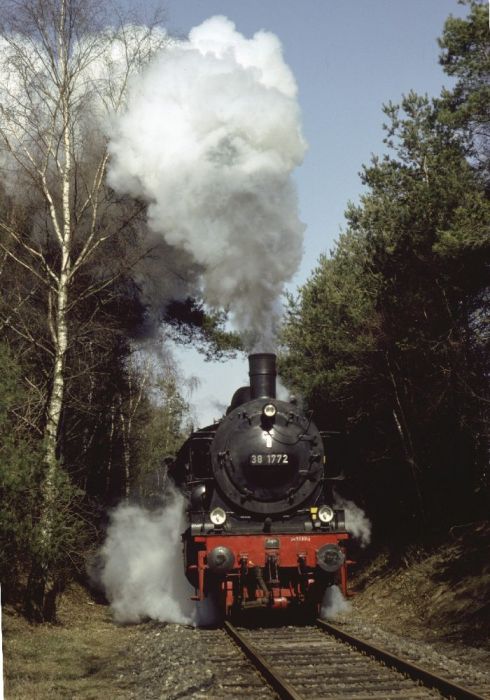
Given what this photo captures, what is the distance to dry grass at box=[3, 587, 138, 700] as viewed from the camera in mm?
6863

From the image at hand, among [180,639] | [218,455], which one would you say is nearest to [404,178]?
[218,455]

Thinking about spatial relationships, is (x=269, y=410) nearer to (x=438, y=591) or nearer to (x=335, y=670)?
(x=335, y=670)

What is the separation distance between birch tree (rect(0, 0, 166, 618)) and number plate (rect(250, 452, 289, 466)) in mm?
3139

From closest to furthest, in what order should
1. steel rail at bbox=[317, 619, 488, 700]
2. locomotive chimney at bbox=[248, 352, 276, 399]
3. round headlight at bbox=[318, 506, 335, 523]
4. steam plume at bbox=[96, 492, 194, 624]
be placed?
steel rail at bbox=[317, 619, 488, 700] → round headlight at bbox=[318, 506, 335, 523] → locomotive chimney at bbox=[248, 352, 276, 399] → steam plume at bbox=[96, 492, 194, 624]

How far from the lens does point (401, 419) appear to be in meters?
17.2

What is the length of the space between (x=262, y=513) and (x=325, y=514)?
867 mm

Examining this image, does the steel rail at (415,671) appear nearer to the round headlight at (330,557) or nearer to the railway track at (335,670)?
the railway track at (335,670)

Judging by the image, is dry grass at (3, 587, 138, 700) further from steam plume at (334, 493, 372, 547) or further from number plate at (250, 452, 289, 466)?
steam plume at (334, 493, 372, 547)

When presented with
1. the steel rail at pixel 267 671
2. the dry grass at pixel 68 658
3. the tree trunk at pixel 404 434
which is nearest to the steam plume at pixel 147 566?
the dry grass at pixel 68 658

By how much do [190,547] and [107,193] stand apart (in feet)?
21.0

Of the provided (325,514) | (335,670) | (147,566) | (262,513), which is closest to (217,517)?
(262,513)

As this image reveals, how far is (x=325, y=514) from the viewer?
10.2 m

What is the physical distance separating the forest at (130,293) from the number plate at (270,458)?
271cm

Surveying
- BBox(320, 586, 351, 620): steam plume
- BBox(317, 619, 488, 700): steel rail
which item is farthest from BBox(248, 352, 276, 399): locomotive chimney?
BBox(317, 619, 488, 700): steel rail
